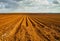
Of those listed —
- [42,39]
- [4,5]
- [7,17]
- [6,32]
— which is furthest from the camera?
[7,17]

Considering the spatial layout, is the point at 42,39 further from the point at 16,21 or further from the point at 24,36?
the point at 16,21

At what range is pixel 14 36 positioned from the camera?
4.95 meters

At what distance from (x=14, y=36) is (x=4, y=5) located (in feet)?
4.42

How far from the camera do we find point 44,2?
5.88m

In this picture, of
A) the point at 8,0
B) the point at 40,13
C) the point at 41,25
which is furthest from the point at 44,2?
the point at 8,0

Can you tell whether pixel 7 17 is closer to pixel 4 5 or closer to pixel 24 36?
pixel 4 5

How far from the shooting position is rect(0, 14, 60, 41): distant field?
488 cm

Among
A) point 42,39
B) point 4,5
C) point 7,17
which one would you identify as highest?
point 4,5

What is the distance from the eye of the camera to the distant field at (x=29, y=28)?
192 inches

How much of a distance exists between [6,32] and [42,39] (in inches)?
49.7

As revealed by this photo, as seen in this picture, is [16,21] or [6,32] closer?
[6,32]

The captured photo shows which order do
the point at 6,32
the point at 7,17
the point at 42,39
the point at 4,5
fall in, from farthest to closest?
1. the point at 7,17
2. the point at 4,5
3. the point at 6,32
4. the point at 42,39

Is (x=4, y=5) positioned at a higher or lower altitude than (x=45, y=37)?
higher

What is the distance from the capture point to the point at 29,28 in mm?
5645
